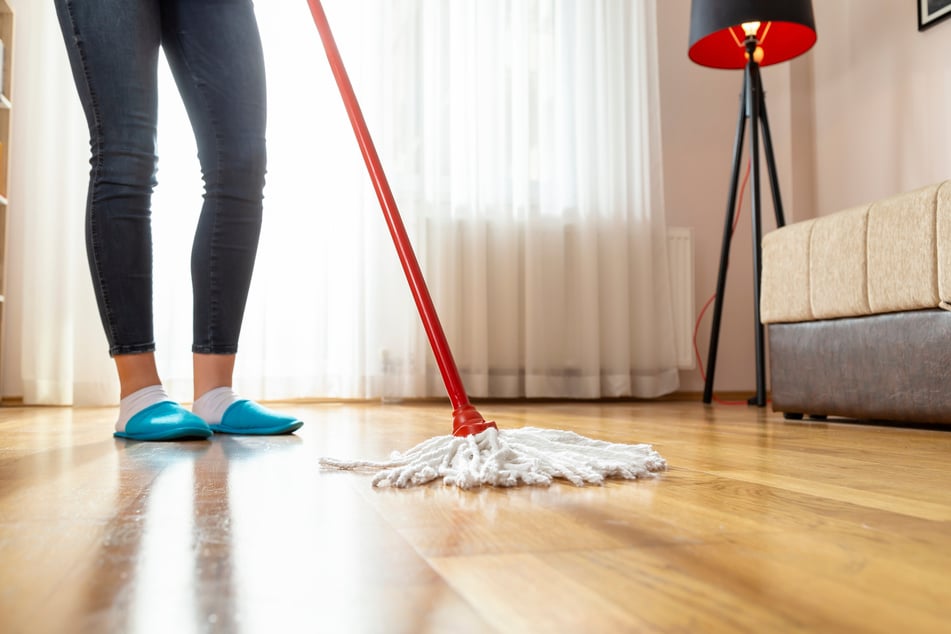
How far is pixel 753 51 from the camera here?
2484mm

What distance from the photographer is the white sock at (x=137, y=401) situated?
128 cm

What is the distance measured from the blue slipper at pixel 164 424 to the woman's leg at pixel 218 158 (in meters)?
0.14

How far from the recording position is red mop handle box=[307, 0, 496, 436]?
36.2 inches

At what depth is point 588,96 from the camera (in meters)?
2.90

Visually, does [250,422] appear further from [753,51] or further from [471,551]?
[753,51]

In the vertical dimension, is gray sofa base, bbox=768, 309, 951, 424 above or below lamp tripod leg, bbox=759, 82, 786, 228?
below

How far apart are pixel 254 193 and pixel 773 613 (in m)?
1.26

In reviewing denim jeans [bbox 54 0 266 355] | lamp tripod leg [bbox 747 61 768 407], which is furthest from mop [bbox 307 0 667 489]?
lamp tripod leg [bbox 747 61 768 407]

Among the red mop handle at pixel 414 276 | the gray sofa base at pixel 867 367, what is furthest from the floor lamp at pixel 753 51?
the red mop handle at pixel 414 276

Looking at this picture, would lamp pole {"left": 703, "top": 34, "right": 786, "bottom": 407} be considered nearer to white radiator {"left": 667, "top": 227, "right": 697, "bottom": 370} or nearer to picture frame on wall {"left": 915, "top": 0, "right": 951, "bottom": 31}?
white radiator {"left": 667, "top": 227, "right": 697, "bottom": 370}

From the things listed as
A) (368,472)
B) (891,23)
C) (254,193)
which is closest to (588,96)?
(891,23)

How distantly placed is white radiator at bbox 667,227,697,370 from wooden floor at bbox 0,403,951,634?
2031mm

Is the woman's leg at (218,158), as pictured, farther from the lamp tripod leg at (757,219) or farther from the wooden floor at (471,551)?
the lamp tripod leg at (757,219)

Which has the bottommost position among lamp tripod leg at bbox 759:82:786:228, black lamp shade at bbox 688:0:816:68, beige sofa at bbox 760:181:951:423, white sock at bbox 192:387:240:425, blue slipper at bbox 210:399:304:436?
blue slipper at bbox 210:399:304:436
